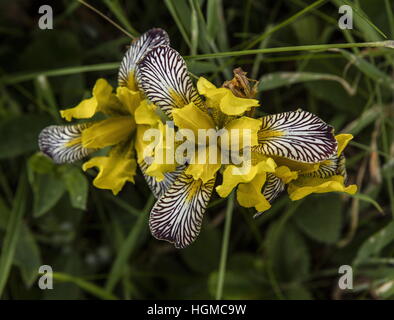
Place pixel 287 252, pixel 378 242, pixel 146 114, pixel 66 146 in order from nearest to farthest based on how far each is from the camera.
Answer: pixel 146 114 → pixel 66 146 → pixel 378 242 → pixel 287 252

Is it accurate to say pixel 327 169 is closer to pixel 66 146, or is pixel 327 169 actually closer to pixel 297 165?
pixel 297 165

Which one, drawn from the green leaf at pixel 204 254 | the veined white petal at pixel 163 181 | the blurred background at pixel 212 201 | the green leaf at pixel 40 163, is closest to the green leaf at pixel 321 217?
the blurred background at pixel 212 201

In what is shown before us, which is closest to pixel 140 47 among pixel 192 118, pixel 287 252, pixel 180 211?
pixel 192 118

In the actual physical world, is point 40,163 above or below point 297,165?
above

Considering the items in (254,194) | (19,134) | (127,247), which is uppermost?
(19,134)

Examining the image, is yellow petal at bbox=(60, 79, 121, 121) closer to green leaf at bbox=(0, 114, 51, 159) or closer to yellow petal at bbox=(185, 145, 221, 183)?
yellow petal at bbox=(185, 145, 221, 183)

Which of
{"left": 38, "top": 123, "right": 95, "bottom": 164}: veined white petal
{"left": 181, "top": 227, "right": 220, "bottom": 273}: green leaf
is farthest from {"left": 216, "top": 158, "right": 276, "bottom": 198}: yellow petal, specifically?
{"left": 181, "top": 227, "right": 220, "bottom": 273}: green leaf

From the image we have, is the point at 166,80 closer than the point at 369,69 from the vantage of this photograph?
Yes

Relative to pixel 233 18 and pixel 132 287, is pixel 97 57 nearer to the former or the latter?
pixel 233 18
